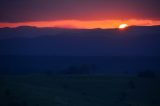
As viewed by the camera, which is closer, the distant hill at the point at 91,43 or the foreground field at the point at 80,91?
the foreground field at the point at 80,91

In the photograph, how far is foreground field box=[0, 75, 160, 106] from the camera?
42.3m

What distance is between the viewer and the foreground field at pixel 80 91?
4228 centimetres

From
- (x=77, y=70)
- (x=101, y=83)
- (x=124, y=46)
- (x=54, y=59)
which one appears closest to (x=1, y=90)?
(x=101, y=83)

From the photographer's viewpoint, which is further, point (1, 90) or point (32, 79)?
point (32, 79)

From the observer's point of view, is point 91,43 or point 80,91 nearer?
point 80,91

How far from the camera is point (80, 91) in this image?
178 ft

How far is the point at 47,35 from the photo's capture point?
602 ft

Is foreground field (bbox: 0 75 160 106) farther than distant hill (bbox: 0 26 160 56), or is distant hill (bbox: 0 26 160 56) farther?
distant hill (bbox: 0 26 160 56)

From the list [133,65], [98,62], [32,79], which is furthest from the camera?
[98,62]

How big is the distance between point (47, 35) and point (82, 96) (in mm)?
134817

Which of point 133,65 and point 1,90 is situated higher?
point 1,90

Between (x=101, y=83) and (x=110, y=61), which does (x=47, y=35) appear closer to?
(x=110, y=61)

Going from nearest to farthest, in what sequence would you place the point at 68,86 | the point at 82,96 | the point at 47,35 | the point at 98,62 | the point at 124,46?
the point at 82,96 < the point at 68,86 < the point at 98,62 < the point at 124,46 < the point at 47,35

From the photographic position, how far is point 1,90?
44.1m
